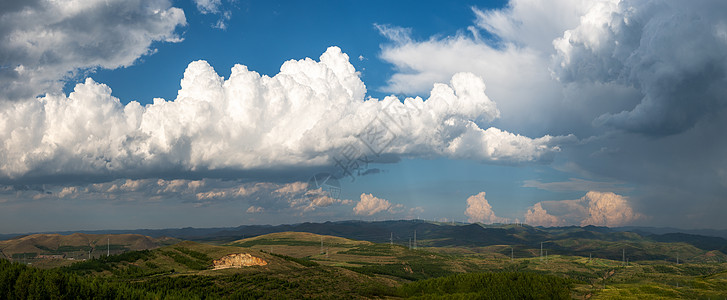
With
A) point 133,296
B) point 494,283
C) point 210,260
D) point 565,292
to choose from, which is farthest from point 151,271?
point 565,292

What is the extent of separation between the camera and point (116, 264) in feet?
524

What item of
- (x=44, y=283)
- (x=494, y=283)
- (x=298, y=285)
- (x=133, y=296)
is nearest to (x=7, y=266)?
(x=44, y=283)

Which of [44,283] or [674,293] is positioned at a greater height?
[44,283]

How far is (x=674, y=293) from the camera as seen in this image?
483 ft

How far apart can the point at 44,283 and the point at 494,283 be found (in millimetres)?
141463

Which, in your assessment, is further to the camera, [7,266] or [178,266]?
[178,266]

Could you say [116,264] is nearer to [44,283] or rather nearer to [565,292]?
[44,283]

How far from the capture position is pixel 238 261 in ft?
632

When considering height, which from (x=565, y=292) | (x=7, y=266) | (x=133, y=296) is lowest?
(x=565, y=292)

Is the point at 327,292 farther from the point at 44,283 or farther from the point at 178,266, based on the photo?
the point at 44,283

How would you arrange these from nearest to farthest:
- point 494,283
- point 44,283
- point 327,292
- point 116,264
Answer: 1. point 44,283
2. point 327,292
3. point 116,264
4. point 494,283

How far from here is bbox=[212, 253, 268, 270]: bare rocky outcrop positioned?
190375 millimetres

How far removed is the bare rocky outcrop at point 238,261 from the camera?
190 m

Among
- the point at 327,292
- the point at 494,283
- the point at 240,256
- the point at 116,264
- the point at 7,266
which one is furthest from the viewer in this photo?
the point at 240,256
